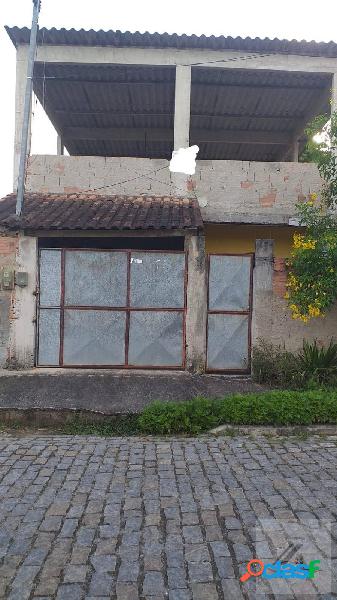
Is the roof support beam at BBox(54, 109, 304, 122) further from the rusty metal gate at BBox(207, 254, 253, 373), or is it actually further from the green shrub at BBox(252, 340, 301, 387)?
the green shrub at BBox(252, 340, 301, 387)

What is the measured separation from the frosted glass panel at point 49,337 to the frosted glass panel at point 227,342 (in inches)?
110

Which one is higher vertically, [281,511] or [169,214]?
[169,214]

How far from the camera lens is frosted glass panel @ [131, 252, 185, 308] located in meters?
7.68

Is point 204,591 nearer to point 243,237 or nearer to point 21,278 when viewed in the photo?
point 21,278

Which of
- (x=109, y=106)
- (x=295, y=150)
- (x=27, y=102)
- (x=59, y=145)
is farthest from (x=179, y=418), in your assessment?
(x=59, y=145)

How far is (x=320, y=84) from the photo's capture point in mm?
9109

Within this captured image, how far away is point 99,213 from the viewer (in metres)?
7.37

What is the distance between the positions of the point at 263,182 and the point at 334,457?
5350 mm

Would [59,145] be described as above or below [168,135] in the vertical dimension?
below

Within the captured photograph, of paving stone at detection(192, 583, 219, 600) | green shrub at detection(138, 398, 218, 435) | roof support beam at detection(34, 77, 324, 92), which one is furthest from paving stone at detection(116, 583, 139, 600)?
roof support beam at detection(34, 77, 324, 92)

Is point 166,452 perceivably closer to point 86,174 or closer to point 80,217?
point 80,217

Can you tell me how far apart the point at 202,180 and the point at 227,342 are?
10.4 feet

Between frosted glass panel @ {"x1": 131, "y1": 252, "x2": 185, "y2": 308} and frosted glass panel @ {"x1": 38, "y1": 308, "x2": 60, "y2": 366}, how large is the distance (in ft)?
4.95

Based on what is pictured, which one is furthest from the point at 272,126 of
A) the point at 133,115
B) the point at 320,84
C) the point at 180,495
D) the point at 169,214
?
the point at 180,495
